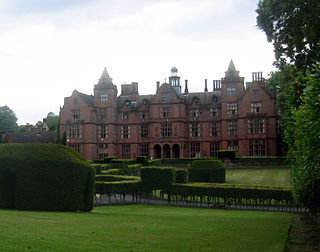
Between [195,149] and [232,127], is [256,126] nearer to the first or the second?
[232,127]

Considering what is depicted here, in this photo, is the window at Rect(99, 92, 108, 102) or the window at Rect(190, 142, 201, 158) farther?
the window at Rect(99, 92, 108, 102)

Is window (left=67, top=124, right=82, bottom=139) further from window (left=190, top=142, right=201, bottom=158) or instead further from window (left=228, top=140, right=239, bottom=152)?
window (left=228, top=140, right=239, bottom=152)

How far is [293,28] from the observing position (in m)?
21.3

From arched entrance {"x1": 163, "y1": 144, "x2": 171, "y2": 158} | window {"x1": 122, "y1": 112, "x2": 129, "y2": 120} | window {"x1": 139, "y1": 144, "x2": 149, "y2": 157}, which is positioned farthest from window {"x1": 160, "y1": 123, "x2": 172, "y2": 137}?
window {"x1": 122, "y1": 112, "x2": 129, "y2": 120}

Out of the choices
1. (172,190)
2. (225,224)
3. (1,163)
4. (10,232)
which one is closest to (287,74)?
(172,190)

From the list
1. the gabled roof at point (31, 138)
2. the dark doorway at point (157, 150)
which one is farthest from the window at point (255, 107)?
A: the gabled roof at point (31, 138)

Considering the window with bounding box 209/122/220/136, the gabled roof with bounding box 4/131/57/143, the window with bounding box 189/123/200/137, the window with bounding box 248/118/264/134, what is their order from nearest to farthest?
the window with bounding box 248/118/264/134, the window with bounding box 209/122/220/136, the window with bounding box 189/123/200/137, the gabled roof with bounding box 4/131/57/143

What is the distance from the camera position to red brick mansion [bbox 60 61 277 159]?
56781mm

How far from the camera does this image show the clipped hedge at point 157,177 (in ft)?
92.9

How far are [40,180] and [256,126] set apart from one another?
43280 millimetres

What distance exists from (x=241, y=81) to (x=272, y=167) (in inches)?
601

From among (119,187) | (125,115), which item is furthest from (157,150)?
(119,187)

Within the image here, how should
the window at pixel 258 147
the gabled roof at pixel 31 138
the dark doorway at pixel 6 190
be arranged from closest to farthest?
the dark doorway at pixel 6 190
the window at pixel 258 147
the gabled roof at pixel 31 138

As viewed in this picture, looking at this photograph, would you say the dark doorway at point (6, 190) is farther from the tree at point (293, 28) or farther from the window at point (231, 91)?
the window at point (231, 91)
